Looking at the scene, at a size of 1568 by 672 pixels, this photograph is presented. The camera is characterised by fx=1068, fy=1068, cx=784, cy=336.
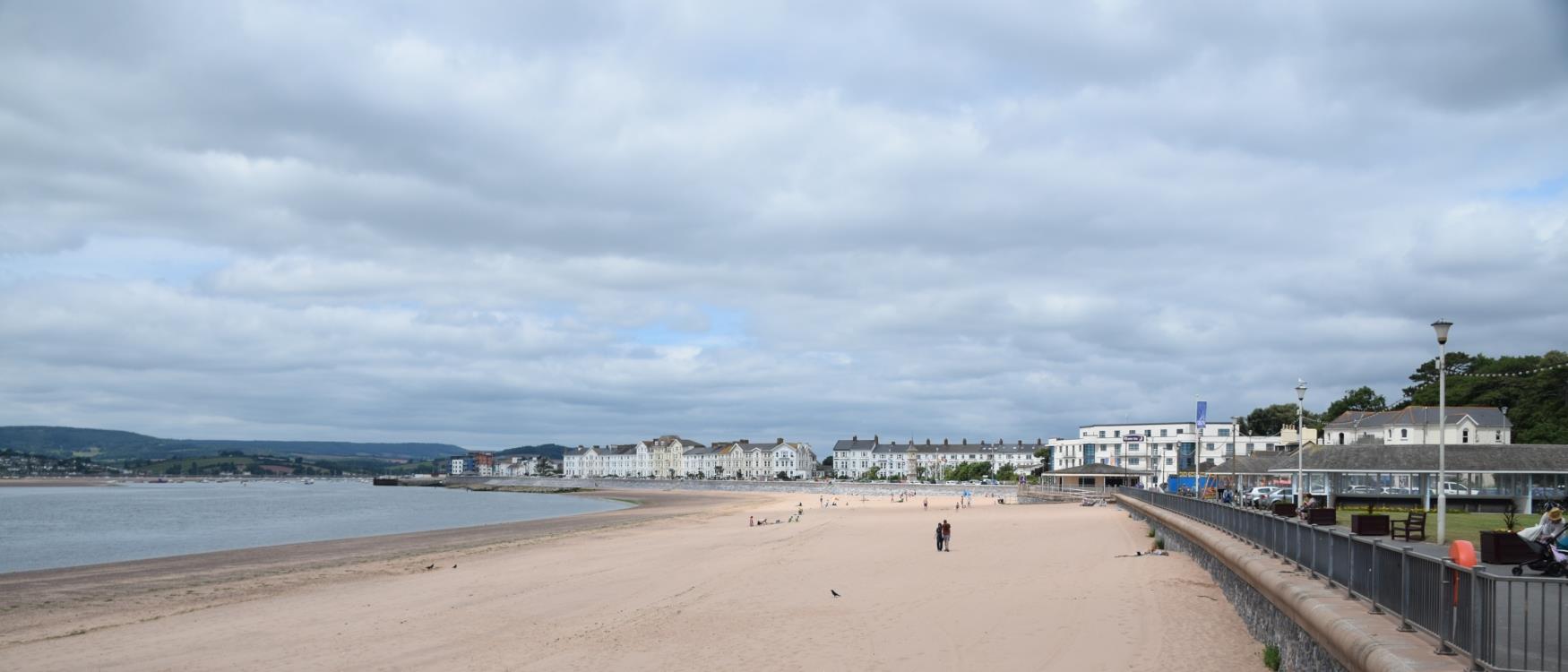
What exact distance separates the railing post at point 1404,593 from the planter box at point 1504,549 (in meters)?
3.02

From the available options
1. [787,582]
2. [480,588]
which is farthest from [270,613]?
[787,582]

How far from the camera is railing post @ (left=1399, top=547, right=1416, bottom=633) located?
8.37 meters

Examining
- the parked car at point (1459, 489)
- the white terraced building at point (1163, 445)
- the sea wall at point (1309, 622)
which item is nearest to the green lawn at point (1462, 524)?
the parked car at point (1459, 489)

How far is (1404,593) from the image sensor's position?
27.7 ft

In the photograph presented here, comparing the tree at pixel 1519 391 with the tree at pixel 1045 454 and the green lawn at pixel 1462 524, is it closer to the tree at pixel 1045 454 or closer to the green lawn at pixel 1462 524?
the green lawn at pixel 1462 524

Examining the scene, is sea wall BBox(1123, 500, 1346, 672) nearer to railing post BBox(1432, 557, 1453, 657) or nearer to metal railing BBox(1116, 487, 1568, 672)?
metal railing BBox(1116, 487, 1568, 672)

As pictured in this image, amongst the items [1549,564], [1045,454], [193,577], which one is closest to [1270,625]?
[1549,564]

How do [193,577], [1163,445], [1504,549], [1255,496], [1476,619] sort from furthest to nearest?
[1163,445] → [1255,496] → [193,577] → [1504,549] → [1476,619]

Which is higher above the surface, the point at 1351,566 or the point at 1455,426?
the point at 1455,426

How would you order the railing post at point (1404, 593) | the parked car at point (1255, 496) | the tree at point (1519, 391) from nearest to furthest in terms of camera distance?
the railing post at point (1404, 593) < the parked car at point (1255, 496) < the tree at point (1519, 391)

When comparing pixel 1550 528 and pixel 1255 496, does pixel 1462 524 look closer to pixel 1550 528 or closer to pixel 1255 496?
pixel 1255 496

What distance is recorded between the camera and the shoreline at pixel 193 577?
23734 millimetres

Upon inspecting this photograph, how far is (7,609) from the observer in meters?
25.4

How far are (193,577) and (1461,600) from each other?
33992mm
